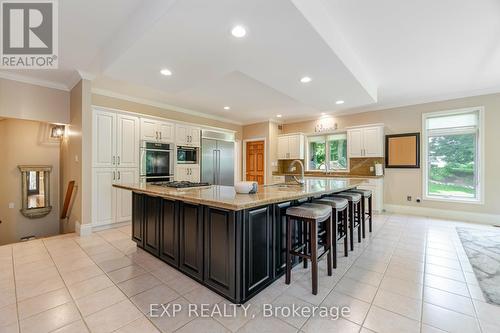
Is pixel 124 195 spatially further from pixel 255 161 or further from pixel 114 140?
pixel 255 161

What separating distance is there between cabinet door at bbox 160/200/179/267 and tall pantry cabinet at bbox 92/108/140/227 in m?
2.05

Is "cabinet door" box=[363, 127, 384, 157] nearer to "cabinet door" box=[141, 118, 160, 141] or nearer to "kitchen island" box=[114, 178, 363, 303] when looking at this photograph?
"kitchen island" box=[114, 178, 363, 303]

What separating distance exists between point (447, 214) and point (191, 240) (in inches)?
218

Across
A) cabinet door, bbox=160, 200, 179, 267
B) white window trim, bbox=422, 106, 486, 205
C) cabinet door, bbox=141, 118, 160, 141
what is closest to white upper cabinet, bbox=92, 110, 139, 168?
cabinet door, bbox=141, 118, 160, 141

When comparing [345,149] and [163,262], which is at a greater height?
[345,149]

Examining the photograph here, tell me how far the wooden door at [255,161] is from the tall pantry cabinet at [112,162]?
145 inches

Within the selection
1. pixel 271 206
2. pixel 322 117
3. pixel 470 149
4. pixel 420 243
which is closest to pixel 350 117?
pixel 322 117

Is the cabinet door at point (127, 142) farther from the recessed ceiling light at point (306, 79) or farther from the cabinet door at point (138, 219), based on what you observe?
the recessed ceiling light at point (306, 79)

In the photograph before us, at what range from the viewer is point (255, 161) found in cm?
722

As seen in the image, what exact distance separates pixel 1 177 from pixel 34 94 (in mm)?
2547

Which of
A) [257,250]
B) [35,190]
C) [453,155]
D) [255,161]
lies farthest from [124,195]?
[453,155]

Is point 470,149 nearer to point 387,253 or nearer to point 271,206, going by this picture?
point 387,253

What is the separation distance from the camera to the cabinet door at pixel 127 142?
4.18 m

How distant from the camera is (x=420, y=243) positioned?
10.8ft
